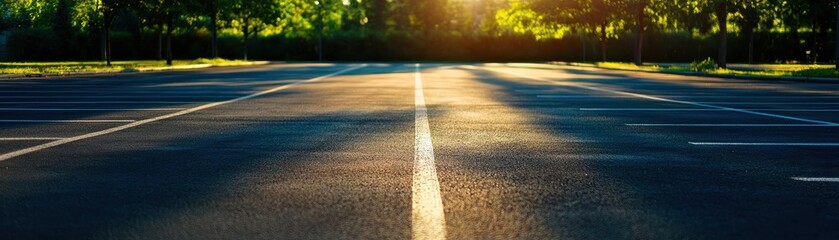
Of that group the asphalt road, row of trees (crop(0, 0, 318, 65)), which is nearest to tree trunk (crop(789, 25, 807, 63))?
row of trees (crop(0, 0, 318, 65))

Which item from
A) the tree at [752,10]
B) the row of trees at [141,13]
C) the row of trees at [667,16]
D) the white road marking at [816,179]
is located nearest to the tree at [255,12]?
the row of trees at [141,13]

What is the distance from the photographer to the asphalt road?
487 centimetres

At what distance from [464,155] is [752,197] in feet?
9.47

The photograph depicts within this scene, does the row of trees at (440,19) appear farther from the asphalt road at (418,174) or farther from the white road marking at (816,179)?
the white road marking at (816,179)

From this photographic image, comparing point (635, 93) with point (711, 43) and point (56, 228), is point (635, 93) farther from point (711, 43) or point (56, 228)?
point (711, 43)

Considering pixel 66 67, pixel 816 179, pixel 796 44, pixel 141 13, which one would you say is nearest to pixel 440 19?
pixel 796 44

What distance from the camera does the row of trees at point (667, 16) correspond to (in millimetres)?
38094

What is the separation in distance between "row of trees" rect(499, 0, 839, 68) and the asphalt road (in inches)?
1018

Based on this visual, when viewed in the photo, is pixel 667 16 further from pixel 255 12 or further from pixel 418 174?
pixel 418 174

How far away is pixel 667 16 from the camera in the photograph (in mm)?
43250

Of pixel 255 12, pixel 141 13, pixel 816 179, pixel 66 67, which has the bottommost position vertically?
pixel 816 179

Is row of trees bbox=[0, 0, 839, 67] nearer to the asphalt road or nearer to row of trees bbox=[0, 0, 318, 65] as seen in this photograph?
row of trees bbox=[0, 0, 318, 65]

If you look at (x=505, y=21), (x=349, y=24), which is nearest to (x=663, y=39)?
(x=505, y=21)

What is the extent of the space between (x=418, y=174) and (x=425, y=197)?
104cm
